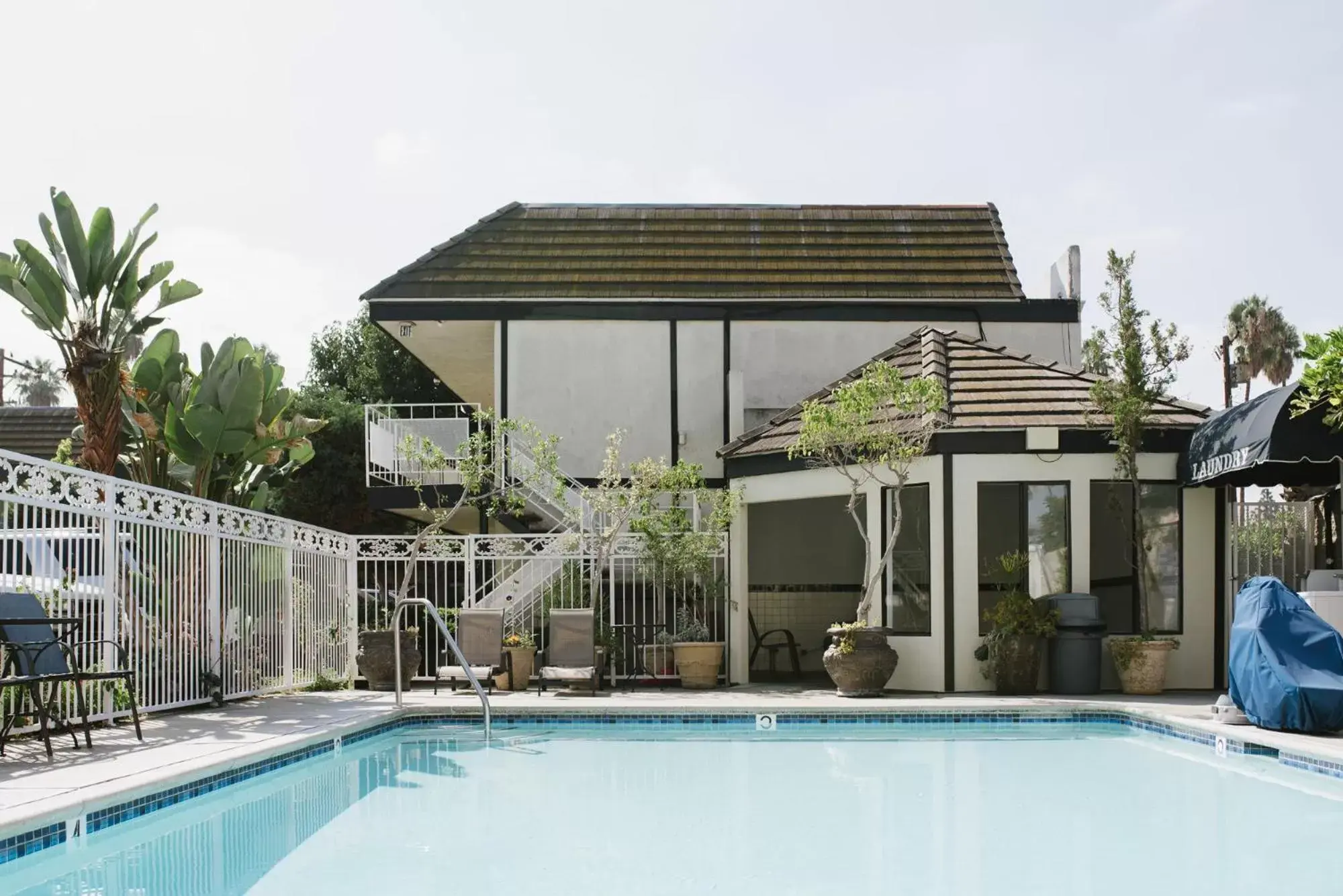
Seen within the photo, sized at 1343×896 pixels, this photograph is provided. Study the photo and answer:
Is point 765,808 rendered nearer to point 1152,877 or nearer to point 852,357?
point 1152,877

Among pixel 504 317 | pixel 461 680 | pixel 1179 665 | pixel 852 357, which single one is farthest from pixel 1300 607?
pixel 504 317

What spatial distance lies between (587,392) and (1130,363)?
9026 millimetres

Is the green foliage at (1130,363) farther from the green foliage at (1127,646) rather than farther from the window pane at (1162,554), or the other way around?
the window pane at (1162,554)

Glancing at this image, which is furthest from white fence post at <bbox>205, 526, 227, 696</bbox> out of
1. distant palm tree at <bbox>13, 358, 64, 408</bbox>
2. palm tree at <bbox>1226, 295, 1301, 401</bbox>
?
distant palm tree at <bbox>13, 358, 64, 408</bbox>

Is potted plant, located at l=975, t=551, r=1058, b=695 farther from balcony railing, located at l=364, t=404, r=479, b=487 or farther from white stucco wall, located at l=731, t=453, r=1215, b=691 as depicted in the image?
balcony railing, located at l=364, t=404, r=479, b=487

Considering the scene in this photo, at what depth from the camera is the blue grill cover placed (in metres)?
9.80

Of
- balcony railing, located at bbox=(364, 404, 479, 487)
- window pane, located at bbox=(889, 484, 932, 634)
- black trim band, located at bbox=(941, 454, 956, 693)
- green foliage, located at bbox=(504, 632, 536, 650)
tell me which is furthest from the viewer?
balcony railing, located at bbox=(364, 404, 479, 487)

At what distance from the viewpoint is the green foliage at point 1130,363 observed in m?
13.3

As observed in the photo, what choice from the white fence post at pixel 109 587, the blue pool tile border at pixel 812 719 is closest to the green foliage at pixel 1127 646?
the blue pool tile border at pixel 812 719

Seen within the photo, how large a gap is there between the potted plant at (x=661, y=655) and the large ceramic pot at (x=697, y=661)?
0.53ft

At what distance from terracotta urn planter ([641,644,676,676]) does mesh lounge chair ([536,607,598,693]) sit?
4.03ft

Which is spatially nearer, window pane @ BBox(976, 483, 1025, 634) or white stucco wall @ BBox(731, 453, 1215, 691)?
white stucco wall @ BBox(731, 453, 1215, 691)

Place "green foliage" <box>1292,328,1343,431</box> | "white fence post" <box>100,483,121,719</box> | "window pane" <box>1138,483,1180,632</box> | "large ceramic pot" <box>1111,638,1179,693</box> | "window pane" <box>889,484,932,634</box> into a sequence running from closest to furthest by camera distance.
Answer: "white fence post" <box>100,483,121,719</box>
"green foliage" <box>1292,328,1343,431</box>
"large ceramic pot" <box>1111,638,1179,693</box>
"window pane" <box>889,484,932,634</box>
"window pane" <box>1138,483,1180,632</box>

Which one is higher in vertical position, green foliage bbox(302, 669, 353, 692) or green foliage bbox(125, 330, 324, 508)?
green foliage bbox(125, 330, 324, 508)
